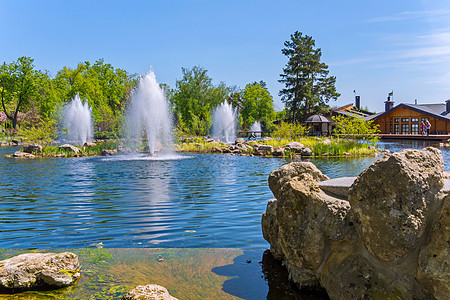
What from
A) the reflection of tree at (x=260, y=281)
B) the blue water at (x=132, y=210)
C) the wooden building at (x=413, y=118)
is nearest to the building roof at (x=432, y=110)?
the wooden building at (x=413, y=118)

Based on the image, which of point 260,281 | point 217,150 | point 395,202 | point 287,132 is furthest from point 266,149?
point 395,202

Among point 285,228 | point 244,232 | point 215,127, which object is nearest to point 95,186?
point 244,232

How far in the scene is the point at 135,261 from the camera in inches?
196

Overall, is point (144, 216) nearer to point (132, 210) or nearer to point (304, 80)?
point (132, 210)

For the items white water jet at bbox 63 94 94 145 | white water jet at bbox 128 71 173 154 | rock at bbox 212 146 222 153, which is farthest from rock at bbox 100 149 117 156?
white water jet at bbox 63 94 94 145

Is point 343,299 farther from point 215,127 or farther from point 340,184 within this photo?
point 215,127

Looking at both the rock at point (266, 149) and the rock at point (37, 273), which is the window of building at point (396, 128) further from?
the rock at point (37, 273)

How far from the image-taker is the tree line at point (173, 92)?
55.0m

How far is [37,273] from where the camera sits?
415cm

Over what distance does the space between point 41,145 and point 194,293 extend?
27.4m

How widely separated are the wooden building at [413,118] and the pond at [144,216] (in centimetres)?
4026

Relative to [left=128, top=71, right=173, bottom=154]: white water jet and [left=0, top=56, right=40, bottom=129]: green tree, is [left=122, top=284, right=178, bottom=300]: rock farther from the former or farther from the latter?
[left=0, top=56, right=40, bottom=129]: green tree

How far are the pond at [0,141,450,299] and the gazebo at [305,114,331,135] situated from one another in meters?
36.5

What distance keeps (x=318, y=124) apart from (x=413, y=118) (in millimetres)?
12641
